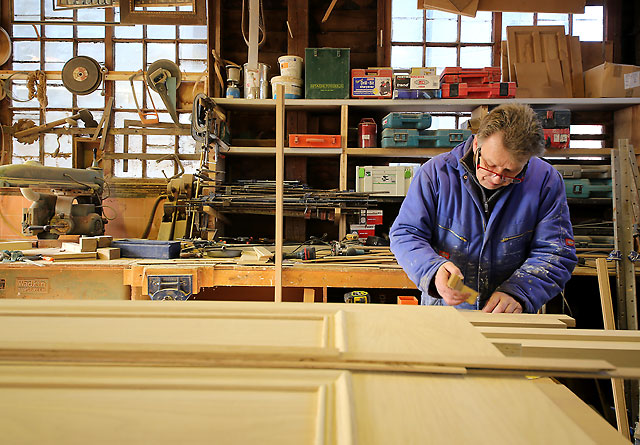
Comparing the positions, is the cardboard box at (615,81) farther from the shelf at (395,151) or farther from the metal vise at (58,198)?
the metal vise at (58,198)

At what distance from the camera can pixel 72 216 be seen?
2.75 m

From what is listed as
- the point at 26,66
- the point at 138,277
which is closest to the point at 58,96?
the point at 26,66

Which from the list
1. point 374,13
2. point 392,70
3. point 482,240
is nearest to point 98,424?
point 482,240

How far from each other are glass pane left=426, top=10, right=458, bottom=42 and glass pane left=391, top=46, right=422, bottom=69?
10.2 inches

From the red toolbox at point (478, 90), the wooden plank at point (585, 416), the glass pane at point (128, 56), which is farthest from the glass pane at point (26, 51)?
the wooden plank at point (585, 416)

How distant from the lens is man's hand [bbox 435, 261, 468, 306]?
1.35 m

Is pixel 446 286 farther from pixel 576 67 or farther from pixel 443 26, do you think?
pixel 443 26

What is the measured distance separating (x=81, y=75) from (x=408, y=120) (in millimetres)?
3141

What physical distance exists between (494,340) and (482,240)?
0.80 meters

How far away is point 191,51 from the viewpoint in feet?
14.6

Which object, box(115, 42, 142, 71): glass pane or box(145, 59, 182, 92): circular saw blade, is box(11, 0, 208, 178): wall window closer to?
box(115, 42, 142, 71): glass pane

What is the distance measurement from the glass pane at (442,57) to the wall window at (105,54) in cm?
251

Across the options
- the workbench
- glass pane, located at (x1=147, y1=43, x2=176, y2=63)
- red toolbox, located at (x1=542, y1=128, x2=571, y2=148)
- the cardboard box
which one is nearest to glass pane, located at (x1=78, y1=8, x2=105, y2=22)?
glass pane, located at (x1=147, y1=43, x2=176, y2=63)

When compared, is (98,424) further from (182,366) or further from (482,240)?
(482,240)
